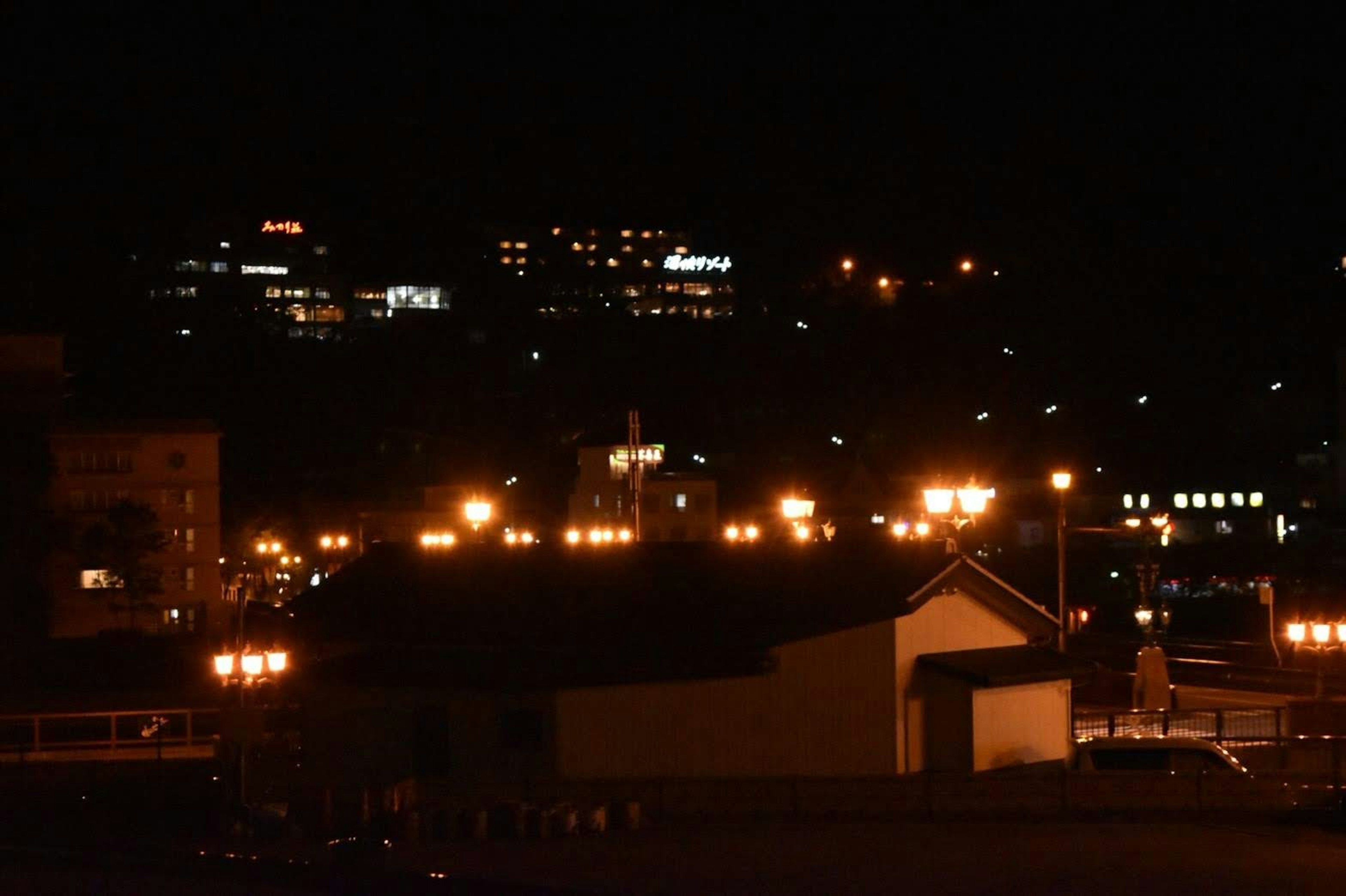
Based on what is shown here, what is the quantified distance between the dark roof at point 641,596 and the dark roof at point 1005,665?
21.8 inches

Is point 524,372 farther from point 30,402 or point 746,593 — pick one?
point 746,593

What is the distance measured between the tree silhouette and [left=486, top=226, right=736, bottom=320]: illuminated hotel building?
264 ft

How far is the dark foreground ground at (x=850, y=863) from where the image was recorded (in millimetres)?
9516

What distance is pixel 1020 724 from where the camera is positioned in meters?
17.2

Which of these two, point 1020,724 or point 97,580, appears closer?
point 1020,724

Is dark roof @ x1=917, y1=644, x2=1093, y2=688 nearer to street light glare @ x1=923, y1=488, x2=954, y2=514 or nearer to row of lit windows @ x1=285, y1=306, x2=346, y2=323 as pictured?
street light glare @ x1=923, y1=488, x2=954, y2=514

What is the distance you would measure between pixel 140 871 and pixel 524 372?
89722 mm

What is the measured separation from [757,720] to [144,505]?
1290 inches

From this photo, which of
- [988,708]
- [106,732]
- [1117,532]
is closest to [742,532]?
[1117,532]

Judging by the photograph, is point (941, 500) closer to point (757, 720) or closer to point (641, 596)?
point (641, 596)

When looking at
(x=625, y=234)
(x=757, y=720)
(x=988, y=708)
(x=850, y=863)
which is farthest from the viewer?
(x=625, y=234)

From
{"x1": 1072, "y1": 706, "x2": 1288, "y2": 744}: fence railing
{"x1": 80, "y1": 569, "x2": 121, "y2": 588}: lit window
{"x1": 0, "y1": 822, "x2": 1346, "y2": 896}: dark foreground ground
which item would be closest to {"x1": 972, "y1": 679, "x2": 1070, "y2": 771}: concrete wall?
{"x1": 1072, "y1": 706, "x2": 1288, "y2": 744}: fence railing

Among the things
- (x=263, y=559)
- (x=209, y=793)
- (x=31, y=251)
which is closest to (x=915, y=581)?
(x=209, y=793)

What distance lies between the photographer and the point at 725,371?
310 feet
